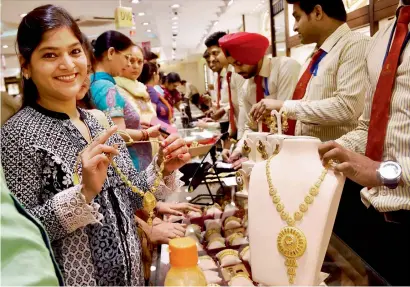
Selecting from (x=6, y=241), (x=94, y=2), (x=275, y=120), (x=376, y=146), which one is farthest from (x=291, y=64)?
(x=94, y=2)

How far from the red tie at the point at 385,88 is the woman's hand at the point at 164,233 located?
0.70 metres

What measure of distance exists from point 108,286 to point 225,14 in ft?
19.8

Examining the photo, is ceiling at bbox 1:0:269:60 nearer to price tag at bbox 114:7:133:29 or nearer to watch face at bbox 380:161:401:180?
price tag at bbox 114:7:133:29

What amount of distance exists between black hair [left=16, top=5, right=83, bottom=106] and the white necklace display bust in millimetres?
605

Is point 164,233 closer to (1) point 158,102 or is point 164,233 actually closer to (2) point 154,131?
(2) point 154,131

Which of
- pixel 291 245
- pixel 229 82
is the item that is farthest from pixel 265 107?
pixel 229 82

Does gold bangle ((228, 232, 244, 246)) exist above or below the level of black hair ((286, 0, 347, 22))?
below

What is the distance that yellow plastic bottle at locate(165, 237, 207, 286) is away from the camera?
0.88 meters

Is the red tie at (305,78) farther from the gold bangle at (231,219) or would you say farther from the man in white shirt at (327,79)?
the gold bangle at (231,219)

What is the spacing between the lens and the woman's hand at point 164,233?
1.32 metres

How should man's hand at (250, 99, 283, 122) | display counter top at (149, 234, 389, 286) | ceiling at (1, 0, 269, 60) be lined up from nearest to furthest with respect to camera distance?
display counter top at (149, 234, 389, 286) < man's hand at (250, 99, 283, 122) < ceiling at (1, 0, 269, 60)

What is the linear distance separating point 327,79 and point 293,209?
70 centimetres

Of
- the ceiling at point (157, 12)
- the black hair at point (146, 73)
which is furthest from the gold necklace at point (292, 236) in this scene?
the ceiling at point (157, 12)

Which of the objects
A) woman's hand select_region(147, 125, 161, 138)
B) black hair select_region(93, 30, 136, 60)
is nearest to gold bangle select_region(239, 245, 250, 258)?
woman's hand select_region(147, 125, 161, 138)
